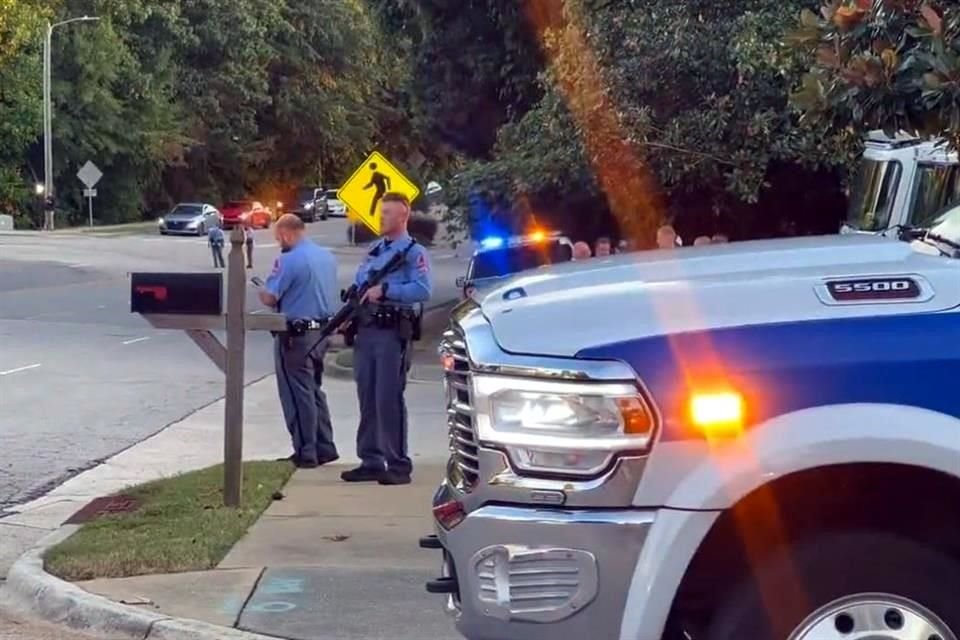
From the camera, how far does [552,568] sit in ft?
13.9

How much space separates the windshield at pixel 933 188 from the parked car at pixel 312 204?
198ft

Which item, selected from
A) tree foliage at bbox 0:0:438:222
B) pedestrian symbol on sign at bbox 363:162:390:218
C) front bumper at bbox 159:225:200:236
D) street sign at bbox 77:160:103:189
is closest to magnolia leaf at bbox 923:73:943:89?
pedestrian symbol on sign at bbox 363:162:390:218

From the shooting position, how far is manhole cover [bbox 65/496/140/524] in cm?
964

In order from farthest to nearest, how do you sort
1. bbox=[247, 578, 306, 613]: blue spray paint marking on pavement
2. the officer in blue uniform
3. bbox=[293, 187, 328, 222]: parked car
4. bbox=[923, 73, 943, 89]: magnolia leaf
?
bbox=[293, 187, 328, 222]: parked car, the officer in blue uniform, bbox=[247, 578, 306, 613]: blue spray paint marking on pavement, bbox=[923, 73, 943, 89]: magnolia leaf

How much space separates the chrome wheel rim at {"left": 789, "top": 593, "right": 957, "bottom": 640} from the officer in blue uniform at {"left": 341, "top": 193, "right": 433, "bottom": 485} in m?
6.17

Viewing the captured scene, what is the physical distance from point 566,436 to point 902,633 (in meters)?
1.06

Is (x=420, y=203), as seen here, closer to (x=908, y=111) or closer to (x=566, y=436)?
(x=908, y=111)

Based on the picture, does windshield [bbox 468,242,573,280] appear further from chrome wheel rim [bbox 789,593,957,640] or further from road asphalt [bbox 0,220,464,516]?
chrome wheel rim [bbox 789,593,957,640]

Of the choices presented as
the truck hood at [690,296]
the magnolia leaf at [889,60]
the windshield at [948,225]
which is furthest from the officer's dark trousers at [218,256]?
the truck hood at [690,296]

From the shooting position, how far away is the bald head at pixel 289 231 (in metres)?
11.1

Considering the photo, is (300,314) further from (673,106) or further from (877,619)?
(877,619)

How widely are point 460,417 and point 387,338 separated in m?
5.71

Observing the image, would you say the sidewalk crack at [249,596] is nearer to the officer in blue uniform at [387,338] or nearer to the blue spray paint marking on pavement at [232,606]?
the blue spray paint marking on pavement at [232,606]

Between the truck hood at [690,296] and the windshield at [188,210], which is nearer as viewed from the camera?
the truck hood at [690,296]
